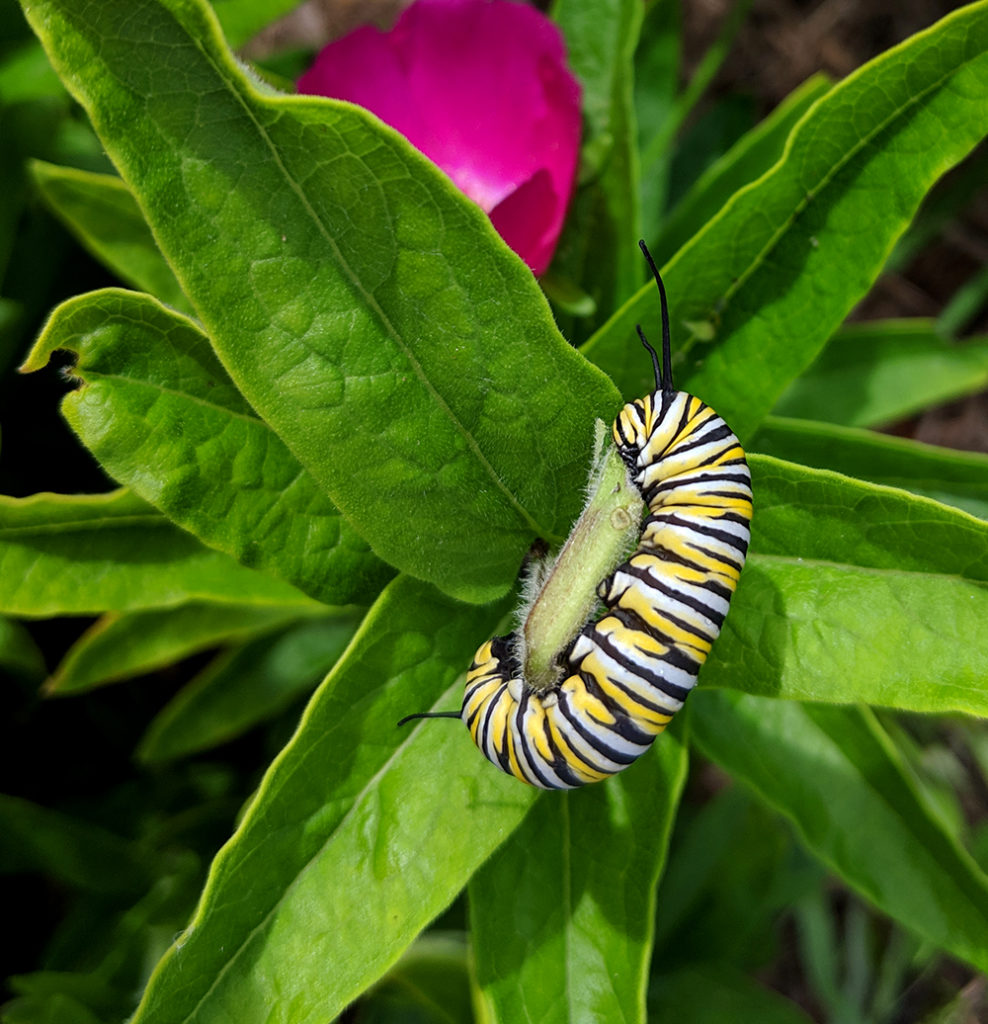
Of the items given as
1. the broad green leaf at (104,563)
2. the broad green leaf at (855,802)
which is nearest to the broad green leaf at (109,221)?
the broad green leaf at (104,563)

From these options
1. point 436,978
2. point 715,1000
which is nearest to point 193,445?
point 436,978

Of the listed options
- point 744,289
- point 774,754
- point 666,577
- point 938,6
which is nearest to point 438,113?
point 744,289

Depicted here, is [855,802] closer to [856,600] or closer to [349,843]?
[856,600]

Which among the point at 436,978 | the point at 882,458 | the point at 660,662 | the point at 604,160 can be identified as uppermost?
the point at 604,160

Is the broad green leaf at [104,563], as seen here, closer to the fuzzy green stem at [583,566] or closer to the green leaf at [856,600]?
the fuzzy green stem at [583,566]

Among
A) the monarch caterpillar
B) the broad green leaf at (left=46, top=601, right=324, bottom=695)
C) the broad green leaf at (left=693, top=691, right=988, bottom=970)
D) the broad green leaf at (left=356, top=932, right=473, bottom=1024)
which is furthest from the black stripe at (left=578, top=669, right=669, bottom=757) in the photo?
the broad green leaf at (left=356, top=932, right=473, bottom=1024)
